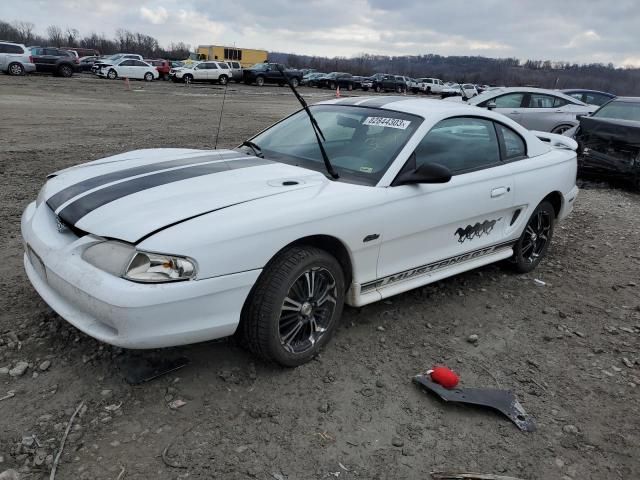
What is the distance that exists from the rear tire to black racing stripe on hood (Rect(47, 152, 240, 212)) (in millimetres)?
29400

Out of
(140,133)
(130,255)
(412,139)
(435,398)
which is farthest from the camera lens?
(140,133)

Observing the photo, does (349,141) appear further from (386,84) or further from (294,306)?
(386,84)

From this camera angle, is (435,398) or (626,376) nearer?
(435,398)

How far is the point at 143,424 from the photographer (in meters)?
2.54

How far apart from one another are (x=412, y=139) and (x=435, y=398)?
66.6 inches

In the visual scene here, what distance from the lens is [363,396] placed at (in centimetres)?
291

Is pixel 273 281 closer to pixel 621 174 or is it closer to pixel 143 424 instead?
pixel 143 424

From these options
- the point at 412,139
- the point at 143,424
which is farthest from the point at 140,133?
the point at 143,424

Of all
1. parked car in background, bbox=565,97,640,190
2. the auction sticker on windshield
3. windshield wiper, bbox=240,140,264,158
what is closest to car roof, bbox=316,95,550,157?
the auction sticker on windshield

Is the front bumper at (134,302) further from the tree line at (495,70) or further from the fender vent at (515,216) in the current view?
the tree line at (495,70)

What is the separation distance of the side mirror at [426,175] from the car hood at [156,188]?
520 mm

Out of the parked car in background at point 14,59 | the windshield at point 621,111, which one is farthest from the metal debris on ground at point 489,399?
the parked car in background at point 14,59

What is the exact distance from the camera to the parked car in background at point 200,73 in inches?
1352

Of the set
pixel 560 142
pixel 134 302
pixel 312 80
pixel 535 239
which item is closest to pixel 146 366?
pixel 134 302
